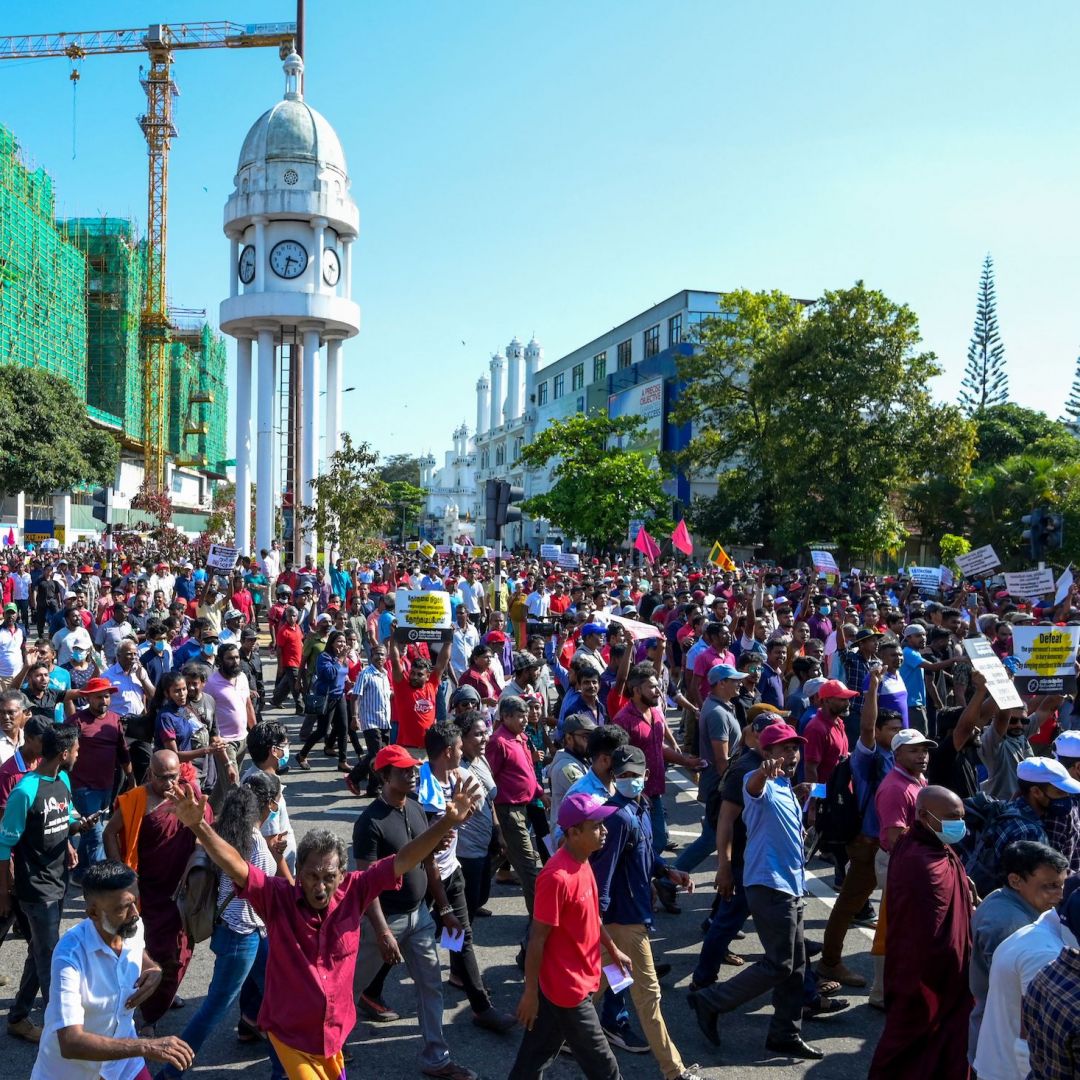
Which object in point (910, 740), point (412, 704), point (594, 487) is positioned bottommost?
point (412, 704)

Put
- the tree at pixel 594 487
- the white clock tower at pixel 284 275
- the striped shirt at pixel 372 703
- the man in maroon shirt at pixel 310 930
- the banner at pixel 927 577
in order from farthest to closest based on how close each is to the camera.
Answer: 1. the tree at pixel 594 487
2. the white clock tower at pixel 284 275
3. the banner at pixel 927 577
4. the striped shirt at pixel 372 703
5. the man in maroon shirt at pixel 310 930

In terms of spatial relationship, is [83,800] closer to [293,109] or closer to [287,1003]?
[287,1003]

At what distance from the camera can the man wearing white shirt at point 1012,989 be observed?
358 centimetres

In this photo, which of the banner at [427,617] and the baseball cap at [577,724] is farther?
the banner at [427,617]

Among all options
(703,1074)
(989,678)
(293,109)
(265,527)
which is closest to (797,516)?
(265,527)

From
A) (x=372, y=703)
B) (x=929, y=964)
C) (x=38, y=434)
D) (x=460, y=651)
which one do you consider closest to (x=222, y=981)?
(x=929, y=964)

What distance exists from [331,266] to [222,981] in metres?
33.9

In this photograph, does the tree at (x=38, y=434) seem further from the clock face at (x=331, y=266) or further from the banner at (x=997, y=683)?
the banner at (x=997, y=683)

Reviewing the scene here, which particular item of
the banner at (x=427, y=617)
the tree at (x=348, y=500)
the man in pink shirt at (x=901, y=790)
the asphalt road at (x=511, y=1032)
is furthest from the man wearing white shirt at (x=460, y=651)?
the tree at (x=348, y=500)

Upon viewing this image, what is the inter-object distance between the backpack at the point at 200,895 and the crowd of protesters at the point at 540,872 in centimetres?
2

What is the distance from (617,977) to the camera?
4629 mm

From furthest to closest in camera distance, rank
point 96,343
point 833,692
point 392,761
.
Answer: point 96,343 < point 833,692 < point 392,761

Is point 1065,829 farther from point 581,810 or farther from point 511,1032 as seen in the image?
point 511,1032

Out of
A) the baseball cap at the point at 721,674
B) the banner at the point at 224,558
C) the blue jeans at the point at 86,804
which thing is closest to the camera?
the blue jeans at the point at 86,804
